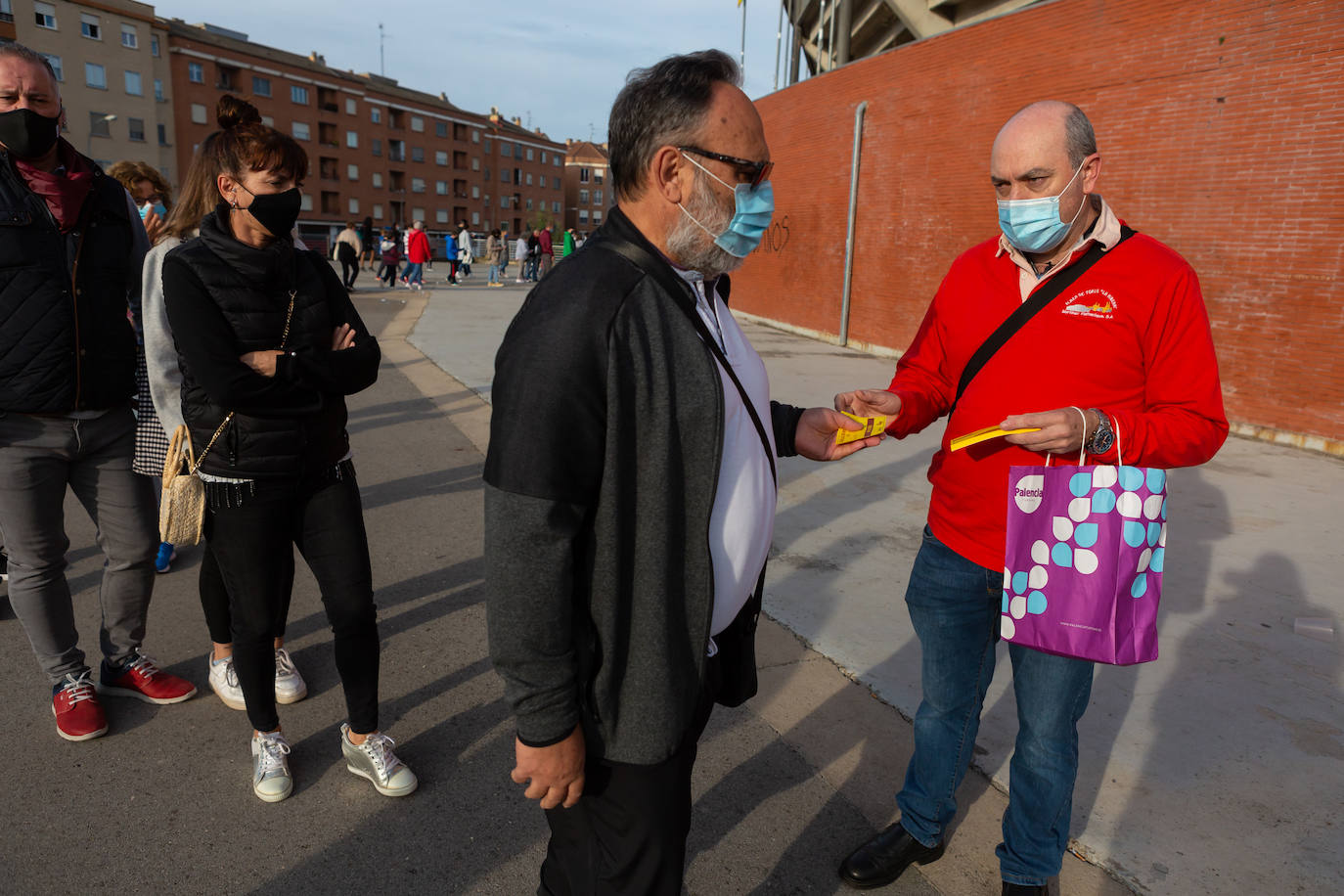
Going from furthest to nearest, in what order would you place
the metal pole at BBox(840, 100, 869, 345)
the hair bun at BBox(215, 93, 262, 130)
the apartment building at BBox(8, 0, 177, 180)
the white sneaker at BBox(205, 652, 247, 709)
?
the apartment building at BBox(8, 0, 177, 180)
the metal pole at BBox(840, 100, 869, 345)
the white sneaker at BBox(205, 652, 247, 709)
the hair bun at BBox(215, 93, 262, 130)

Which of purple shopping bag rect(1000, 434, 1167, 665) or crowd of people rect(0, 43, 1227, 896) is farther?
purple shopping bag rect(1000, 434, 1167, 665)

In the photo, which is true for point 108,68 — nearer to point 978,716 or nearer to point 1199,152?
point 1199,152

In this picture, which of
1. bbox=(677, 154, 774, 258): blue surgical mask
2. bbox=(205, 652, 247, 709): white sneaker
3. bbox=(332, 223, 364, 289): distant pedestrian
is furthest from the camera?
bbox=(332, 223, 364, 289): distant pedestrian

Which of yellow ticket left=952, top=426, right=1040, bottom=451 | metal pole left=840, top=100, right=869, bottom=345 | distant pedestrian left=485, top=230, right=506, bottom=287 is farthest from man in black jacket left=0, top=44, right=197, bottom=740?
distant pedestrian left=485, top=230, right=506, bottom=287

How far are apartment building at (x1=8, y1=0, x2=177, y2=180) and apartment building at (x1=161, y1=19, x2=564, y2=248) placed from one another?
1896 mm

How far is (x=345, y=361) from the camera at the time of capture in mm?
2625

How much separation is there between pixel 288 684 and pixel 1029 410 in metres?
2.92

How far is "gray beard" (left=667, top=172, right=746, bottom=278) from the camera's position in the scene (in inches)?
60.4

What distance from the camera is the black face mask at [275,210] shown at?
2.48 metres

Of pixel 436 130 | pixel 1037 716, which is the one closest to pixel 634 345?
pixel 1037 716

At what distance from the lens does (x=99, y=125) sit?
5456 cm

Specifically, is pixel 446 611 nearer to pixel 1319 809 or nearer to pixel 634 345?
pixel 634 345

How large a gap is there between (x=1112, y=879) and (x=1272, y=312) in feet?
26.9

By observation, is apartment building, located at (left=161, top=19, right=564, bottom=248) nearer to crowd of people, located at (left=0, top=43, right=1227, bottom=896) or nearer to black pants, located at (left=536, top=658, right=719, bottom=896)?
crowd of people, located at (left=0, top=43, right=1227, bottom=896)
